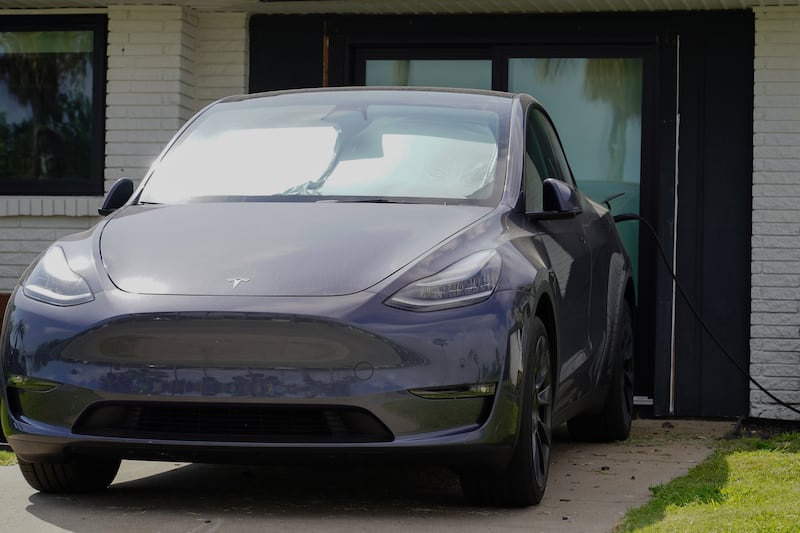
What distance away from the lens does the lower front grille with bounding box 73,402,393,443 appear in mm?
4594

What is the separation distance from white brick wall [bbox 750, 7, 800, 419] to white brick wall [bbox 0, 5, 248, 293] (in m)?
3.41

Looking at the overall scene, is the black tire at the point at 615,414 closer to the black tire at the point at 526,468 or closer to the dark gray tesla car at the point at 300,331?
the dark gray tesla car at the point at 300,331

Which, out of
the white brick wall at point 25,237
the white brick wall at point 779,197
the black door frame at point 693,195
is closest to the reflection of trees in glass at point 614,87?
the black door frame at point 693,195

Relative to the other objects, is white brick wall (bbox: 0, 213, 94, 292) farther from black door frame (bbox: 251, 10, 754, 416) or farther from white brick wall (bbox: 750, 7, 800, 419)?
white brick wall (bbox: 750, 7, 800, 419)

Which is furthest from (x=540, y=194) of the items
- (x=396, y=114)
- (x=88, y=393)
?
(x=88, y=393)

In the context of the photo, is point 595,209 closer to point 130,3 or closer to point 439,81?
point 439,81

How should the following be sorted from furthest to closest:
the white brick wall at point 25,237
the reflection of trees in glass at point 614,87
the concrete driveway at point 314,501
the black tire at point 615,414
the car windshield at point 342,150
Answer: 1. the white brick wall at point 25,237
2. the reflection of trees in glass at point 614,87
3. the black tire at point 615,414
4. the car windshield at point 342,150
5. the concrete driveway at point 314,501

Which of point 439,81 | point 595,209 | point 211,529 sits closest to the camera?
point 211,529

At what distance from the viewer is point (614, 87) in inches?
379

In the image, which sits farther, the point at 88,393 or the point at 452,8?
the point at 452,8

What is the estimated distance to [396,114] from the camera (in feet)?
19.5

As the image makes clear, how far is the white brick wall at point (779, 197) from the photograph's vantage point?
9016 millimetres

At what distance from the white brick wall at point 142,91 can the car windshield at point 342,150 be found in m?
3.52

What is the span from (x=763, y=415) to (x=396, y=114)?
4.13m
